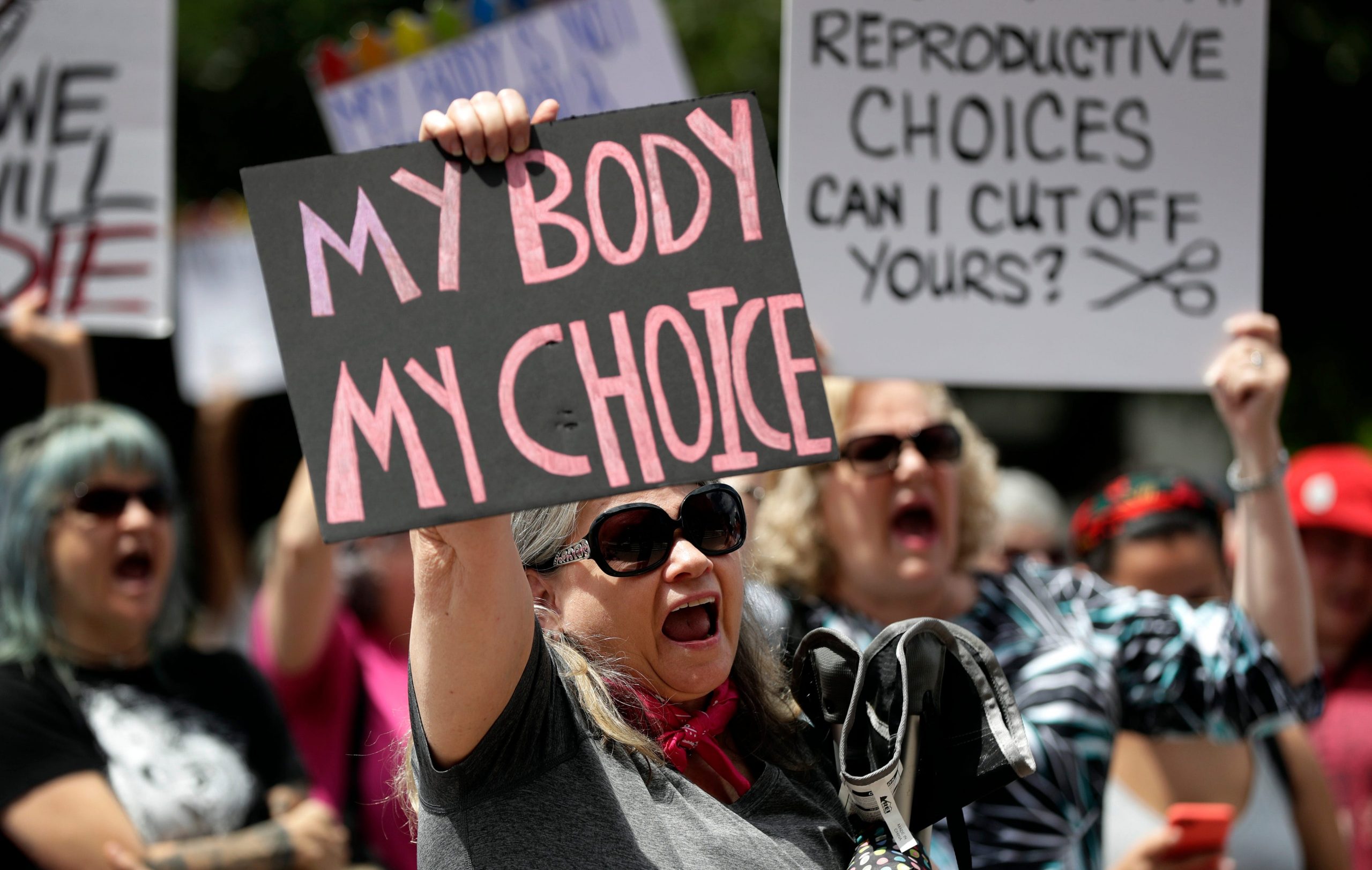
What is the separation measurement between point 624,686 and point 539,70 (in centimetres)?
240

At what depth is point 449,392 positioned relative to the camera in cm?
165

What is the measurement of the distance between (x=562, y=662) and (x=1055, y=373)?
141 cm

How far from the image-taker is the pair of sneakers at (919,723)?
1891mm

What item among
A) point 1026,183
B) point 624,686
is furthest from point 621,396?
point 1026,183

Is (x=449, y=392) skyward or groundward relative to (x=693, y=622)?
skyward

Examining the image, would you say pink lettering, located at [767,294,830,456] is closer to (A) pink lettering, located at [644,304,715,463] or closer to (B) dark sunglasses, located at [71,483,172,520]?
(A) pink lettering, located at [644,304,715,463]

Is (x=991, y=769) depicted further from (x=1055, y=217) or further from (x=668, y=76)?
(x=668, y=76)

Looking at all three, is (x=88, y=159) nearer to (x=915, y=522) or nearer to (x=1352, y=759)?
(x=915, y=522)

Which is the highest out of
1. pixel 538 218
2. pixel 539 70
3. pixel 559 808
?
pixel 539 70

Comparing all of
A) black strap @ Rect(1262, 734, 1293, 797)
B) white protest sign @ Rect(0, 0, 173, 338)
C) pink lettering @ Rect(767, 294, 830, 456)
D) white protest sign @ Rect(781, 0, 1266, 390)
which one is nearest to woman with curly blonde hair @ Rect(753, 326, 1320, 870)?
white protest sign @ Rect(781, 0, 1266, 390)

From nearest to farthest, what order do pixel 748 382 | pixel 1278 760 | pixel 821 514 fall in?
1. pixel 748 382
2. pixel 821 514
3. pixel 1278 760

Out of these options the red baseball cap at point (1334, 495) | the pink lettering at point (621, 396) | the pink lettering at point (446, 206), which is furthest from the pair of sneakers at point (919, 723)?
the red baseball cap at point (1334, 495)

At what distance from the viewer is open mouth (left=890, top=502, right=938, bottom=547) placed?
3041 mm

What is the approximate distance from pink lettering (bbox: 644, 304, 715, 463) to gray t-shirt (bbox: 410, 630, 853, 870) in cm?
30
